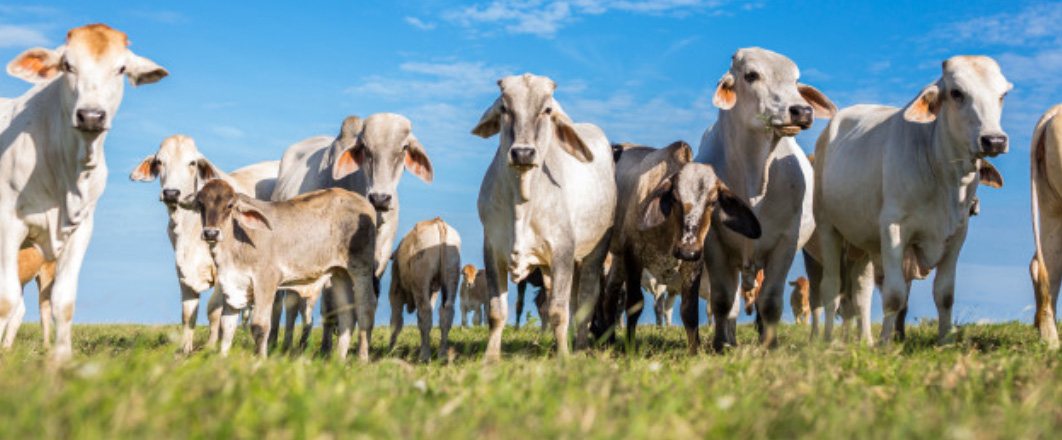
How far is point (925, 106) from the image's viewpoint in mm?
8898

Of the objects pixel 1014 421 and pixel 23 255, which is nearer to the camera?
pixel 1014 421

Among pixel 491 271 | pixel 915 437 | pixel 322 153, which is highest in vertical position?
pixel 322 153

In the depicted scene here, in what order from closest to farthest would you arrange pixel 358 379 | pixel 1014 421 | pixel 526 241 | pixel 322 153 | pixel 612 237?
pixel 1014 421, pixel 358 379, pixel 526 241, pixel 612 237, pixel 322 153

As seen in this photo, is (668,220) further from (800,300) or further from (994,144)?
(800,300)

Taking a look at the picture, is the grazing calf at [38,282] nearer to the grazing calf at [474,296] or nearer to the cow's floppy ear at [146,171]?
the cow's floppy ear at [146,171]

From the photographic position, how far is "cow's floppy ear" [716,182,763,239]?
8484 millimetres

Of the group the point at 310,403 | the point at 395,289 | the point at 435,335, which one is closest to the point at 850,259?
the point at 395,289

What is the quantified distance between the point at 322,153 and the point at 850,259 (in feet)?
20.7

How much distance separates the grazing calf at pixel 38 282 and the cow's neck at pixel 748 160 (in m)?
6.99

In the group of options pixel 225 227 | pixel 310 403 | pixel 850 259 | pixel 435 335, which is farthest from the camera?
pixel 435 335

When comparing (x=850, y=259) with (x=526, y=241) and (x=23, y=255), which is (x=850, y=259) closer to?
(x=526, y=241)

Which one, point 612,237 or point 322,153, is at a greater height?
point 322,153

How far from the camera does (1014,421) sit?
3.98 m

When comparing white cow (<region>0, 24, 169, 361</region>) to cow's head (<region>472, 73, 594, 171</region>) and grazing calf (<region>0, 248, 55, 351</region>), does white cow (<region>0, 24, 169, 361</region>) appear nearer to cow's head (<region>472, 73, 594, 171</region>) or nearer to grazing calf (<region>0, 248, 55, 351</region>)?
cow's head (<region>472, 73, 594, 171</region>)
